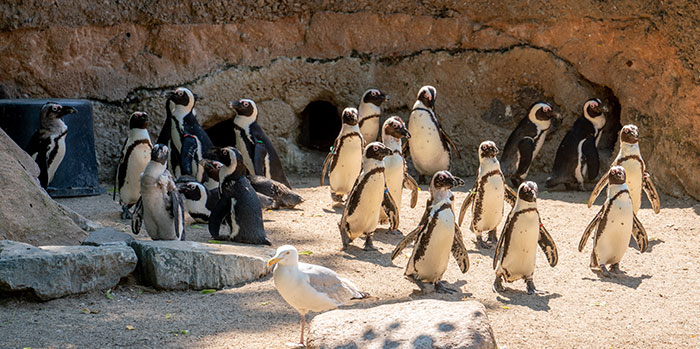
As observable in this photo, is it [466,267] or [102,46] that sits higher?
[102,46]

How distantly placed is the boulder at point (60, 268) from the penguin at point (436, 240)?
1805mm

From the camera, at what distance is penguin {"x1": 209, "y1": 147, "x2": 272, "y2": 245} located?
20.6ft

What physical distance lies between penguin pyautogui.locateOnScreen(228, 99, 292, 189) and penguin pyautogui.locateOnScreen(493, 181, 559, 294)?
3.46 m

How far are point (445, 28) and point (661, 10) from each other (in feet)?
7.94

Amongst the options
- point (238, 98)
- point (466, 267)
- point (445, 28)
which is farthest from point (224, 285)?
point (445, 28)

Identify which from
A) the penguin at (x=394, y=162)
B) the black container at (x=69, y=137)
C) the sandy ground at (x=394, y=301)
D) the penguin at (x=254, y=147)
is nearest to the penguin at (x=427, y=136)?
the penguin at (x=254, y=147)

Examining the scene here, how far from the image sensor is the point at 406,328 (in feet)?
12.8

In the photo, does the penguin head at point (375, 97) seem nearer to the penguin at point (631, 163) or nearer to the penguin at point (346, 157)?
the penguin at point (346, 157)

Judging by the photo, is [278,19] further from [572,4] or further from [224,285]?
[224,285]

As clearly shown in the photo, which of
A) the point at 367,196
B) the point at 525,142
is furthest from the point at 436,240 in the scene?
the point at 525,142

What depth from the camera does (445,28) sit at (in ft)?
32.3

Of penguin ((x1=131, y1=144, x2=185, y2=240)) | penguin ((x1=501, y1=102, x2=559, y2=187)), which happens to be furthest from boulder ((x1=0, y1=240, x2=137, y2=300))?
penguin ((x1=501, y1=102, x2=559, y2=187))

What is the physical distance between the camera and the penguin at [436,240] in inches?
209

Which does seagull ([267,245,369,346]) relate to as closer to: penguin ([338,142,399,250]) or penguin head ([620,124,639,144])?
penguin ([338,142,399,250])
